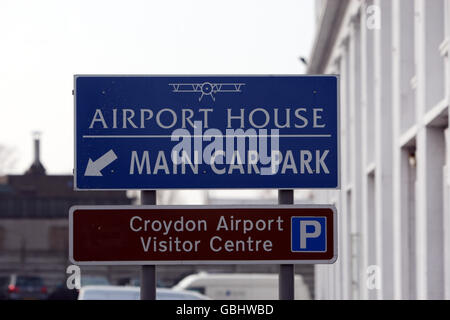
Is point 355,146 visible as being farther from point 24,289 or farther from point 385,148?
point 24,289

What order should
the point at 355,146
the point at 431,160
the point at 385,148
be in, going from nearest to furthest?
the point at 431,160 → the point at 385,148 → the point at 355,146

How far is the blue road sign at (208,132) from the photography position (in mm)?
7309

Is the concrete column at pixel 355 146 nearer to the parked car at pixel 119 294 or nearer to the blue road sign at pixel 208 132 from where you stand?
the parked car at pixel 119 294

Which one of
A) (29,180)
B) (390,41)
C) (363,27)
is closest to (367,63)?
(363,27)

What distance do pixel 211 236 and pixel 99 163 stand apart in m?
0.82

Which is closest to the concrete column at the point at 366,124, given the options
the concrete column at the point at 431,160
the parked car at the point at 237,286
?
the parked car at the point at 237,286

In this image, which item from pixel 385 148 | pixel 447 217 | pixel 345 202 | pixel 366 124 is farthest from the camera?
pixel 345 202

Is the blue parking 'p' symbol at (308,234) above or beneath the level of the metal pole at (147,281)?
above

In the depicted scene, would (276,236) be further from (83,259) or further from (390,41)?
(390,41)

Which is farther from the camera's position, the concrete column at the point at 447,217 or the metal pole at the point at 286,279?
the concrete column at the point at 447,217

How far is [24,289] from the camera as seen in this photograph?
50469 mm

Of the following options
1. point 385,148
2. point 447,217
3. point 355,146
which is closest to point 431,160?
point 447,217

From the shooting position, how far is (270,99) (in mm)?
7359

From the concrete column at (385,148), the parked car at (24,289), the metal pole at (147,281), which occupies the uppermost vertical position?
the concrete column at (385,148)
